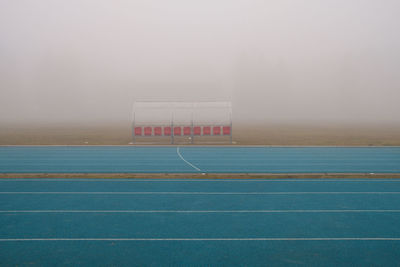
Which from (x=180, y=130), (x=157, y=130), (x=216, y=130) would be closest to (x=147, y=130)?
(x=157, y=130)

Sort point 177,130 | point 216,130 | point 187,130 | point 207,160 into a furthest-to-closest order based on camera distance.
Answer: point 216,130
point 187,130
point 177,130
point 207,160

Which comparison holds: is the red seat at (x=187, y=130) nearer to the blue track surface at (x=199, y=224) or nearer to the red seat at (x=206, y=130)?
the red seat at (x=206, y=130)

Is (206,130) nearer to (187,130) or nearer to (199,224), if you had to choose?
(187,130)

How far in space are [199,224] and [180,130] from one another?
1622cm

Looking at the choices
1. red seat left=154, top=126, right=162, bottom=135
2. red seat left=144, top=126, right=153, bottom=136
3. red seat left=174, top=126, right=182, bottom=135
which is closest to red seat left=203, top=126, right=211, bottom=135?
red seat left=174, top=126, right=182, bottom=135

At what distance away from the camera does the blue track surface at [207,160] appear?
12.3m

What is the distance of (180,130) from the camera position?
73.5ft

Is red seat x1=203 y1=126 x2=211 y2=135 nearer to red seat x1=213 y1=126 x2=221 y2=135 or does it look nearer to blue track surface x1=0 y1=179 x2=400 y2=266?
red seat x1=213 y1=126 x2=221 y2=135

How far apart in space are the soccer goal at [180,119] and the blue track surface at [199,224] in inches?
495

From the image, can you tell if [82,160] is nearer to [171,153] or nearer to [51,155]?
[51,155]

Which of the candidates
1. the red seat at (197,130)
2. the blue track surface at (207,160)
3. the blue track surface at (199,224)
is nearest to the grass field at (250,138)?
the red seat at (197,130)

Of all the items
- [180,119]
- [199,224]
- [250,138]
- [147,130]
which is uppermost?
[180,119]

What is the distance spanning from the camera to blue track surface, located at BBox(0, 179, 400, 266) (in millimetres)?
5020

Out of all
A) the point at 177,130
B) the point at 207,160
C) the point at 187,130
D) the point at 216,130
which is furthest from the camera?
the point at 216,130
